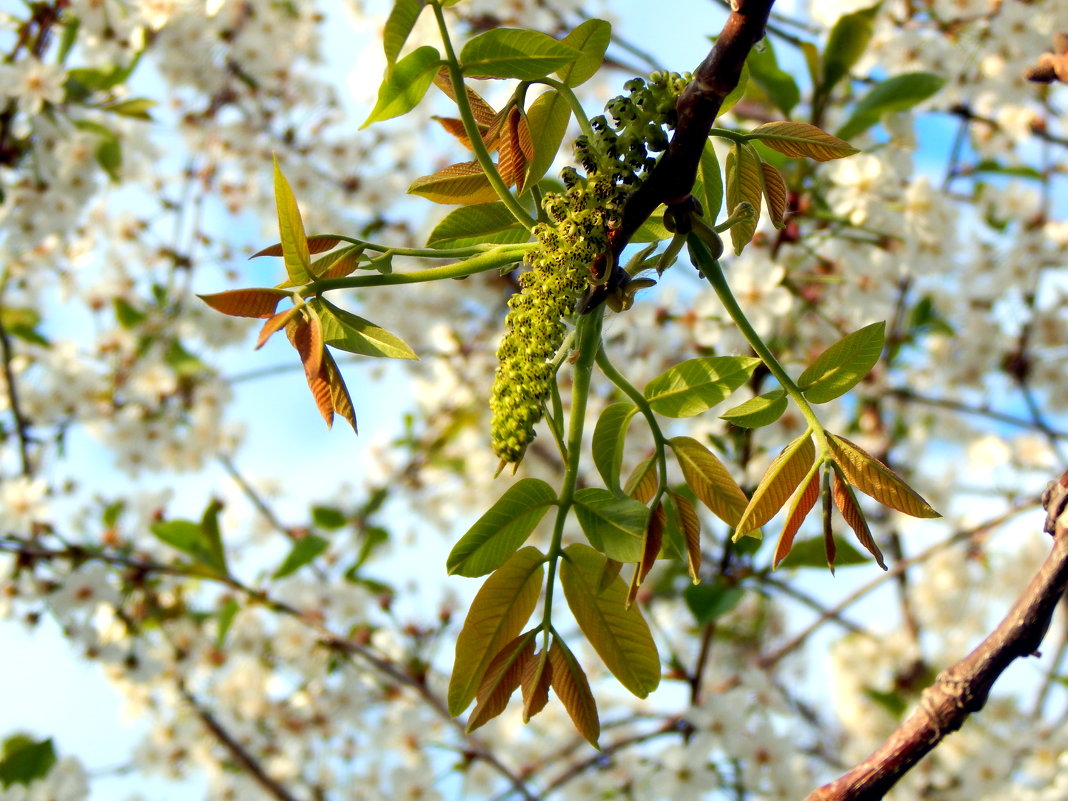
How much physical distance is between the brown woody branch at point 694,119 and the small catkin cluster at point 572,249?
0.06ft

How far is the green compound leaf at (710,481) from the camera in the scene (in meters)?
0.84

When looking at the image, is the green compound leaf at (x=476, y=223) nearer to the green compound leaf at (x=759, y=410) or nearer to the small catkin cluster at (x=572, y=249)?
the small catkin cluster at (x=572, y=249)

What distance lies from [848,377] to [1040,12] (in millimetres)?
2079

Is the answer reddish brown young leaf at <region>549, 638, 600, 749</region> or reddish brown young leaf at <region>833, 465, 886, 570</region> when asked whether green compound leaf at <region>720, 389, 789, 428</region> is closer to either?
reddish brown young leaf at <region>833, 465, 886, 570</region>

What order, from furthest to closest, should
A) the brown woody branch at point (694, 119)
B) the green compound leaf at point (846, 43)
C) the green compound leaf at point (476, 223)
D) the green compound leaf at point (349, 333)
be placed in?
1. the green compound leaf at point (846, 43)
2. the green compound leaf at point (476, 223)
3. the green compound leaf at point (349, 333)
4. the brown woody branch at point (694, 119)

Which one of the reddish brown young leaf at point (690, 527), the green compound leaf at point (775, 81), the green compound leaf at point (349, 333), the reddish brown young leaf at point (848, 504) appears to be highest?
the green compound leaf at point (775, 81)

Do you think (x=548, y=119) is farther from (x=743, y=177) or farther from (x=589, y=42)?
(x=743, y=177)

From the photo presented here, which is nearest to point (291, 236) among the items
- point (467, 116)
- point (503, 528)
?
point (467, 116)

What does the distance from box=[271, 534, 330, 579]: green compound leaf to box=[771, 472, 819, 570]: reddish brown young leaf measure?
60.1 inches

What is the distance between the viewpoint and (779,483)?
0.80m

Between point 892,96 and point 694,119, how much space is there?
4.24ft

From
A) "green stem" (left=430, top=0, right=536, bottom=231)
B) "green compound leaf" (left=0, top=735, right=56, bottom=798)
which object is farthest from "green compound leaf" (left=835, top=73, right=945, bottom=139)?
"green compound leaf" (left=0, top=735, right=56, bottom=798)

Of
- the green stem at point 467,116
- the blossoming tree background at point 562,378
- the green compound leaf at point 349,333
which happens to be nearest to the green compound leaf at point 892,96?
the blossoming tree background at point 562,378

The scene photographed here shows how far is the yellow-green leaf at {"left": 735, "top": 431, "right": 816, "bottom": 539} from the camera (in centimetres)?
78
